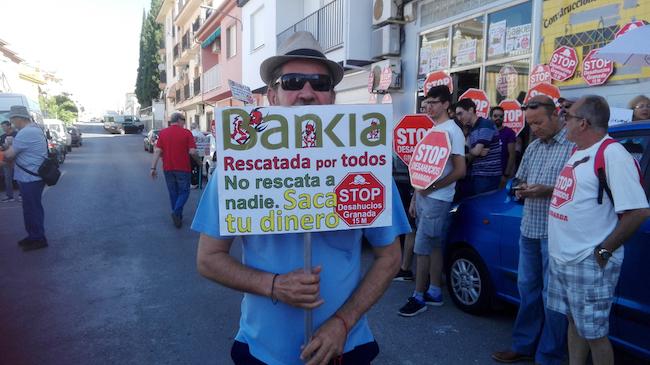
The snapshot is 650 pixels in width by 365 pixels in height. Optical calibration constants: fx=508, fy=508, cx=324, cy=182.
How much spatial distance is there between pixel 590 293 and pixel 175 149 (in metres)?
7.20

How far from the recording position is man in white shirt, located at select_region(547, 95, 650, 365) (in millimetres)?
2654

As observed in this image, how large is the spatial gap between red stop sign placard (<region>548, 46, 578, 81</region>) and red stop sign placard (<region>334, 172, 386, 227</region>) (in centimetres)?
671

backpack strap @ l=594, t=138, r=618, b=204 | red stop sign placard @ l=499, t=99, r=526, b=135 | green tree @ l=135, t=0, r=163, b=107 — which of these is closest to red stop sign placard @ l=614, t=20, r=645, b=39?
red stop sign placard @ l=499, t=99, r=526, b=135

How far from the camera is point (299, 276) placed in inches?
65.6

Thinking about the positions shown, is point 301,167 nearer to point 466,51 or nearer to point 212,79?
point 466,51

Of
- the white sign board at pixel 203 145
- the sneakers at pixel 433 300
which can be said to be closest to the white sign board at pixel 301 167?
the sneakers at pixel 433 300

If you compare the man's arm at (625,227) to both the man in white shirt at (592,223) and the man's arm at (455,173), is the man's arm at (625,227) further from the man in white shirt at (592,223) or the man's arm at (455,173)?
the man's arm at (455,173)

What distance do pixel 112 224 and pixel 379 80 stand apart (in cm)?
687

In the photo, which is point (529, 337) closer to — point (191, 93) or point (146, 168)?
point (146, 168)

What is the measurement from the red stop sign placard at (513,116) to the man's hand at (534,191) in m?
4.26

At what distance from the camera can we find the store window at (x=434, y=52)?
10759 millimetres

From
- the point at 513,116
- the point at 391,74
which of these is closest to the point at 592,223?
the point at 513,116

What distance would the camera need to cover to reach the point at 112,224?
29.5 feet

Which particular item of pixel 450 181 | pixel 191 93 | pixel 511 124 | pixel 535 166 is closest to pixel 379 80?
pixel 511 124
